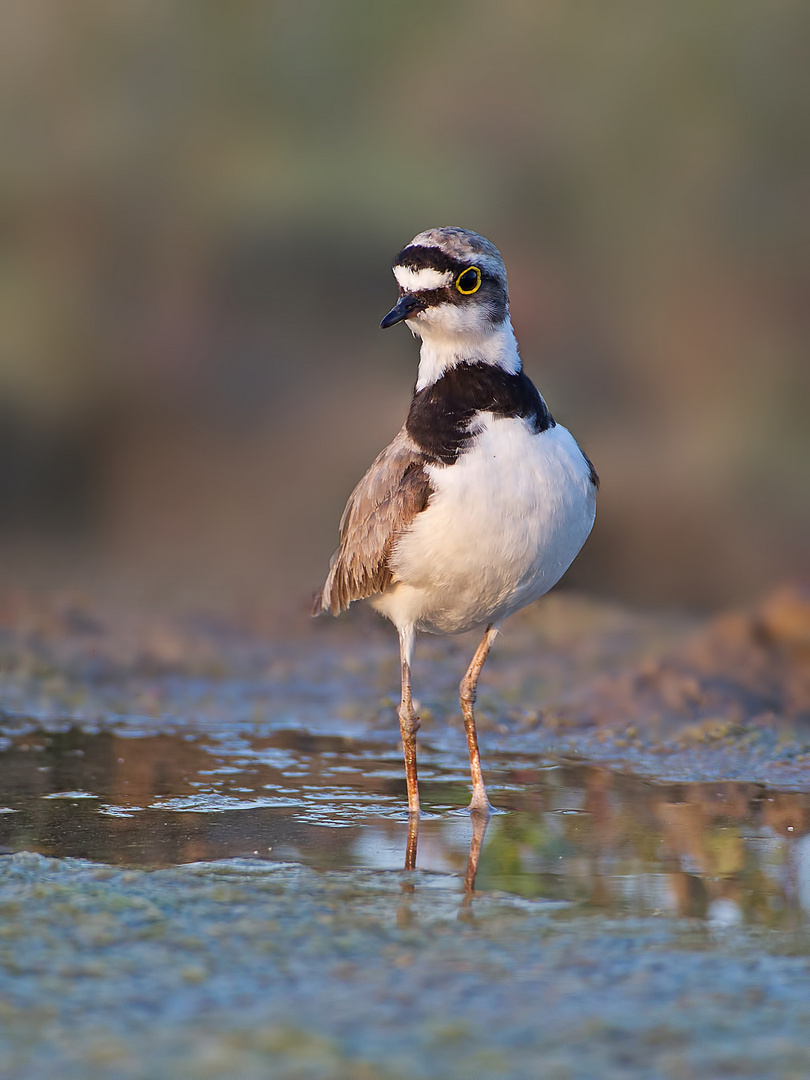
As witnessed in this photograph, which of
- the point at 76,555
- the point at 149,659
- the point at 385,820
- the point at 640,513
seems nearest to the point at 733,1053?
the point at 385,820

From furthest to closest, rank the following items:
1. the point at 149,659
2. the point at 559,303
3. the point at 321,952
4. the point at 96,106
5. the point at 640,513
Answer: the point at 96,106
the point at 559,303
the point at 640,513
the point at 149,659
the point at 321,952

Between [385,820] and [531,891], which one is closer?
[531,891]

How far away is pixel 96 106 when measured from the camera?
14.6 meters

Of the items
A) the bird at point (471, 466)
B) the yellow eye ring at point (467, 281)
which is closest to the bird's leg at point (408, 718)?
the bird at point (471, 466)

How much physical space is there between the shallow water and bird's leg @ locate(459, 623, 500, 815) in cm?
9

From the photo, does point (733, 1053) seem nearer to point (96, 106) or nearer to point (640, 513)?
point (640, 513)

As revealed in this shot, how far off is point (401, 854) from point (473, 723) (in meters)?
1.16

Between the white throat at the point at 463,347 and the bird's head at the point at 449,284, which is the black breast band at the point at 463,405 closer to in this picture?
the white throat at the point at 463,347

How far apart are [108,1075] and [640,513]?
818cm

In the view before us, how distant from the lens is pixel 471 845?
5020 millimetres

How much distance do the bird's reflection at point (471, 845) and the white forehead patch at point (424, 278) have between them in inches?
82.1

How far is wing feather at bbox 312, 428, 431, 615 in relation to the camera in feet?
18.2

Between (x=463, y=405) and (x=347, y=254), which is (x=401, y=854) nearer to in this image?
(x=463, y=405)

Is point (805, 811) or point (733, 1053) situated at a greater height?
point (805, 811)
